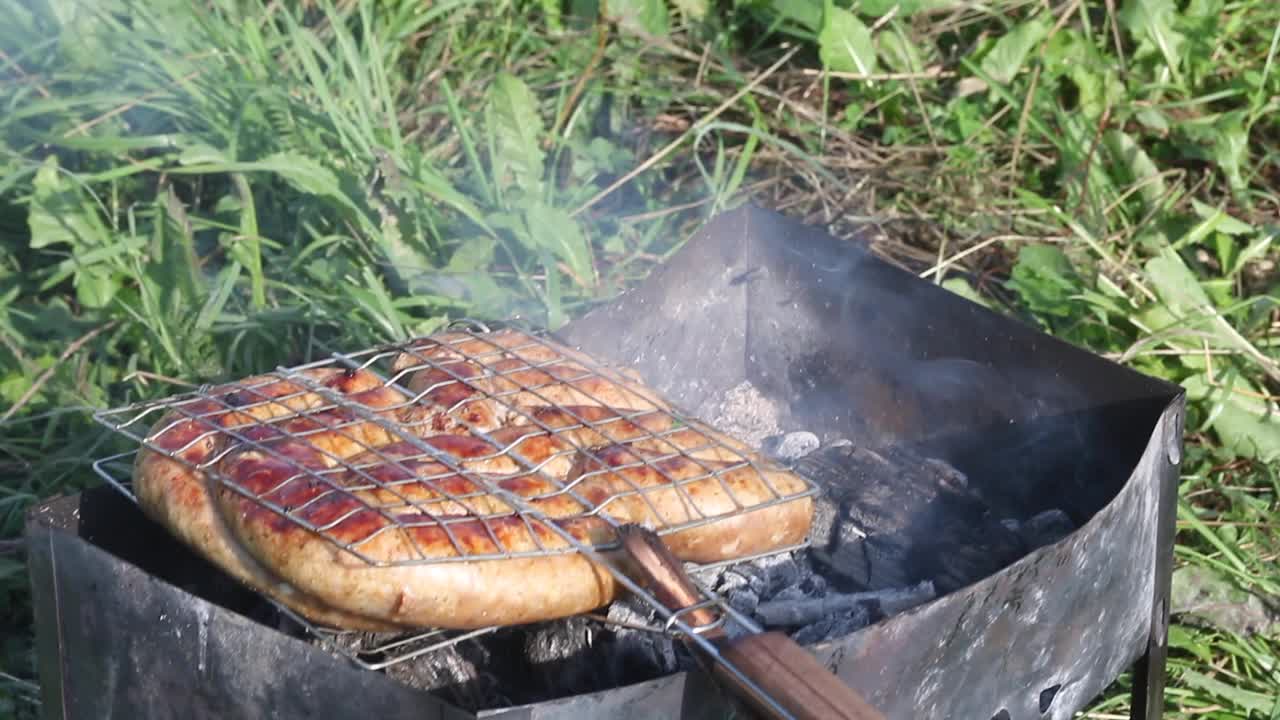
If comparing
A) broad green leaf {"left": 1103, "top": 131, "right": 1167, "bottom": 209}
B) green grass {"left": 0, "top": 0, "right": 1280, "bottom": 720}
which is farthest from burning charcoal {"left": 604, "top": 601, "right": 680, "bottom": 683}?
broad green leaf {"left": 1103, "top": 131, "right": 1167, "bottom": 209}

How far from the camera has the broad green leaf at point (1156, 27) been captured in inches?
210

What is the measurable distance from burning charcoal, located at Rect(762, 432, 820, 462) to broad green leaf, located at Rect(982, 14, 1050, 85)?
265cm

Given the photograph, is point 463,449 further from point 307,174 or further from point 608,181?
point 608,181

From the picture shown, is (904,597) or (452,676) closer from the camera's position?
(452,676)

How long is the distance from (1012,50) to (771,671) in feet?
13.5

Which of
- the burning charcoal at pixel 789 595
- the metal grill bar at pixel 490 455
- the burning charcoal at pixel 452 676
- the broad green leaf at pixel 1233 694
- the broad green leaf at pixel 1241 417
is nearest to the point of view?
the metal grill bar at pixel 490 455

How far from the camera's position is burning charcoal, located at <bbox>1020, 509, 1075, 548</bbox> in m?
2.93

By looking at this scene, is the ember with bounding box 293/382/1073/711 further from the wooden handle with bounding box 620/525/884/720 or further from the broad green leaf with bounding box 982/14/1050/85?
the broad green leaf with bounding box 982/14/1050/85

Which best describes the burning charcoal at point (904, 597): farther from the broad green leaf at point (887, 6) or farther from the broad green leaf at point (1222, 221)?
the broad green leaf at point (887, 6)

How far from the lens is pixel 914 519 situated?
9.93 ft

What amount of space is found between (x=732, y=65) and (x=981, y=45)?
1049 mm

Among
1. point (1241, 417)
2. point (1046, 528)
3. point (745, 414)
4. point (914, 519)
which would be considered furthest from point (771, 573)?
point (1241, 417)

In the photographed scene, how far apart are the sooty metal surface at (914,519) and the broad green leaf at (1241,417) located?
134 centimetres

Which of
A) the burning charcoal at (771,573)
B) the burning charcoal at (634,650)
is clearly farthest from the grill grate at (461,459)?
the burning charcoal at (771,573)
